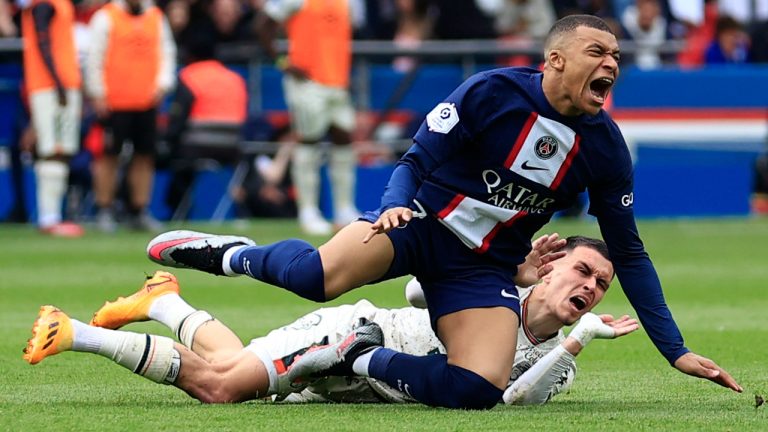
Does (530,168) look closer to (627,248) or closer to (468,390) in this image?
(627,248)

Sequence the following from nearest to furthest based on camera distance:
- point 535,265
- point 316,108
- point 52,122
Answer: point 535,265 → point 52,122 → point 316,108

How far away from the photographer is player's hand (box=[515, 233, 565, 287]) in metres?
6.10

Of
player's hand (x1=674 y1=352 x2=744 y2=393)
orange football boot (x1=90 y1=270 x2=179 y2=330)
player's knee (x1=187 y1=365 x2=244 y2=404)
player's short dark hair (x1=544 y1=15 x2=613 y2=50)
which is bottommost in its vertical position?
player's knee (x1=187 y1=365 x2=244 y2=404)

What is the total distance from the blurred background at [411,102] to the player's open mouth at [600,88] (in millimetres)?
11119

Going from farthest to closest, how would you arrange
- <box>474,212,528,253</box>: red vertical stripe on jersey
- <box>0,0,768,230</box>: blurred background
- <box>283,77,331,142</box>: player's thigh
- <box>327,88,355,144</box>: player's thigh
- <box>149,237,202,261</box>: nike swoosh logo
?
<box>0,0,768,230</box>: blurred background < <box>327,88,355,144</box>: player's thigh < <box>283,77,331,142</box>: player's thigh < <box>149,237,202,261</box>: nike swoosh logo < <box>474,212,528,253</box>: red vertical stripe on jersey

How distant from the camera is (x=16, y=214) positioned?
17.4 metres

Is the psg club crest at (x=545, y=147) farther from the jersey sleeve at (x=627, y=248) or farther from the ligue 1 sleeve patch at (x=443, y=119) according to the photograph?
the ligue 1 sleeve patch at (x=443, y=119)

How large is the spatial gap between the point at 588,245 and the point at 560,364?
2.07ft

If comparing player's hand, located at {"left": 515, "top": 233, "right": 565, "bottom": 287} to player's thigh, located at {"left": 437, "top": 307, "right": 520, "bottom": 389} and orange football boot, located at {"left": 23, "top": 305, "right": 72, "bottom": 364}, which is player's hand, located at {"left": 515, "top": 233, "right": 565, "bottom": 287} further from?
orange football boot, located at {"left": 23, "top": 305, "right": 72, "bottom": 364}

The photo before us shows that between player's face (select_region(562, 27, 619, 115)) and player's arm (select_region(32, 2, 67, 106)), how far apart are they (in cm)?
987

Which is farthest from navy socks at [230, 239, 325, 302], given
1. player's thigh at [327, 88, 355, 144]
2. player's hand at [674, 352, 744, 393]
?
player's thigh at [327, 88, 355, 144]

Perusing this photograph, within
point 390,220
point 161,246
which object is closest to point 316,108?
point 161,246

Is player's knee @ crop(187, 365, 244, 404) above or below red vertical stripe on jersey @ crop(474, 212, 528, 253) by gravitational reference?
below

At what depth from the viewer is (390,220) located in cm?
521
